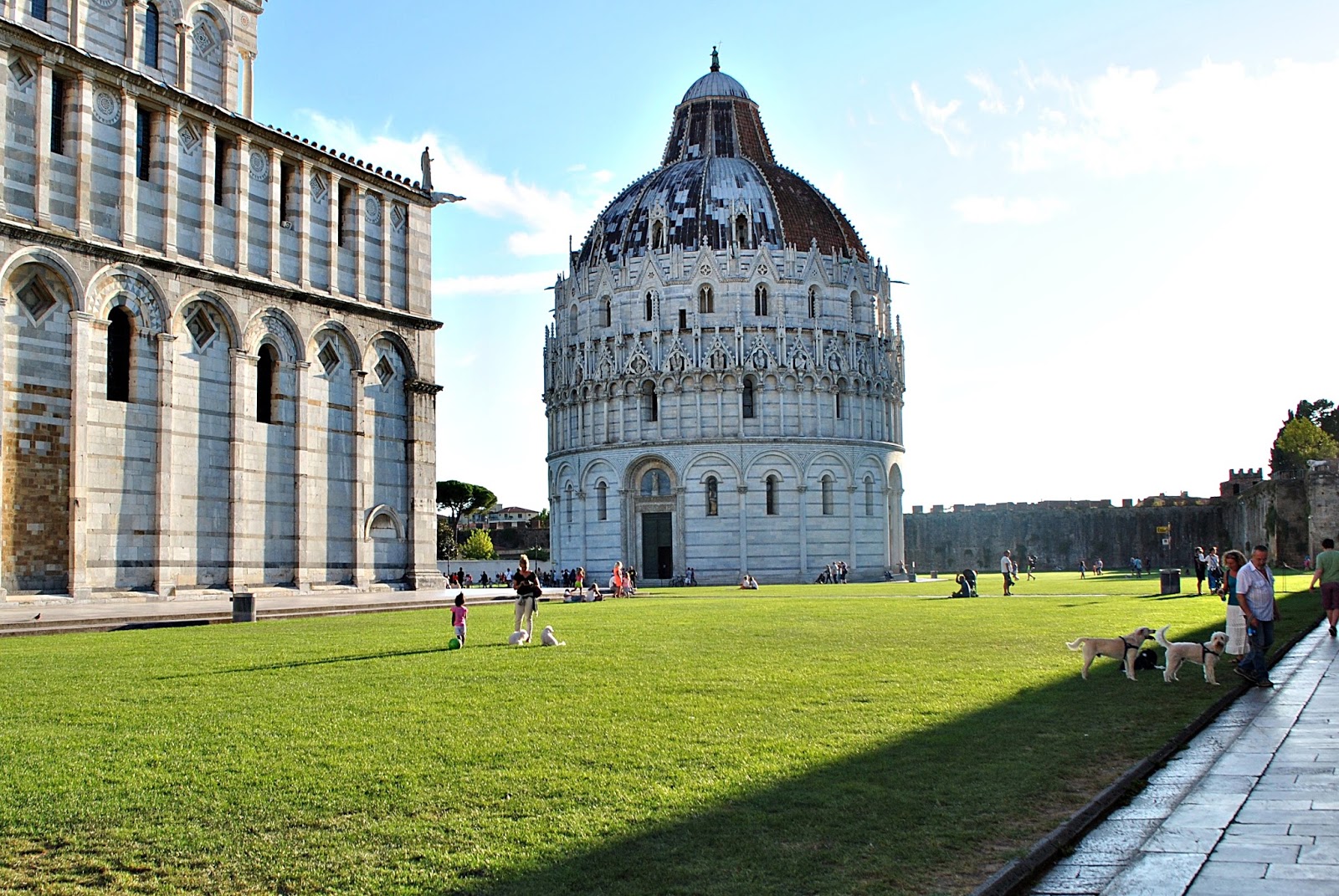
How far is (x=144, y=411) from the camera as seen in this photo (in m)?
29.7

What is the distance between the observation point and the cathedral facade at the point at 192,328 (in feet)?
90.9

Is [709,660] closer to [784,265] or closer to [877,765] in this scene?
[877,765]

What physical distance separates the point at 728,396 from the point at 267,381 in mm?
39755

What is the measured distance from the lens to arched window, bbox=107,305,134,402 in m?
29.3

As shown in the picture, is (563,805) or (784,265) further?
(784,265)

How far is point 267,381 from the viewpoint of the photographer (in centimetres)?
3328

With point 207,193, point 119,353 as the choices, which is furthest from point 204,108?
point 119,353

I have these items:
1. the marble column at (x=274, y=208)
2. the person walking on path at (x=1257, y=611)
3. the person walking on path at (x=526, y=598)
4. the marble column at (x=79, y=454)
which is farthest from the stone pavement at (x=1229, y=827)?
the marble column at (x=274, y=208)

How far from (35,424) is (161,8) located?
12.7 meters

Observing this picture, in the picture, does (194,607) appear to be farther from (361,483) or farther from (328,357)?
(328,357)

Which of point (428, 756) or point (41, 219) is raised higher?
point (41, 219)

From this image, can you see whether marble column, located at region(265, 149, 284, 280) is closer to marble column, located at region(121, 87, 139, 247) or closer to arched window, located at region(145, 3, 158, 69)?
arched window, located at region(145, 3, 158, 69)

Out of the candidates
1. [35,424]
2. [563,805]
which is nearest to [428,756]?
[563,805]

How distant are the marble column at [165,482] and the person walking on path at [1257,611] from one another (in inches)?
942
